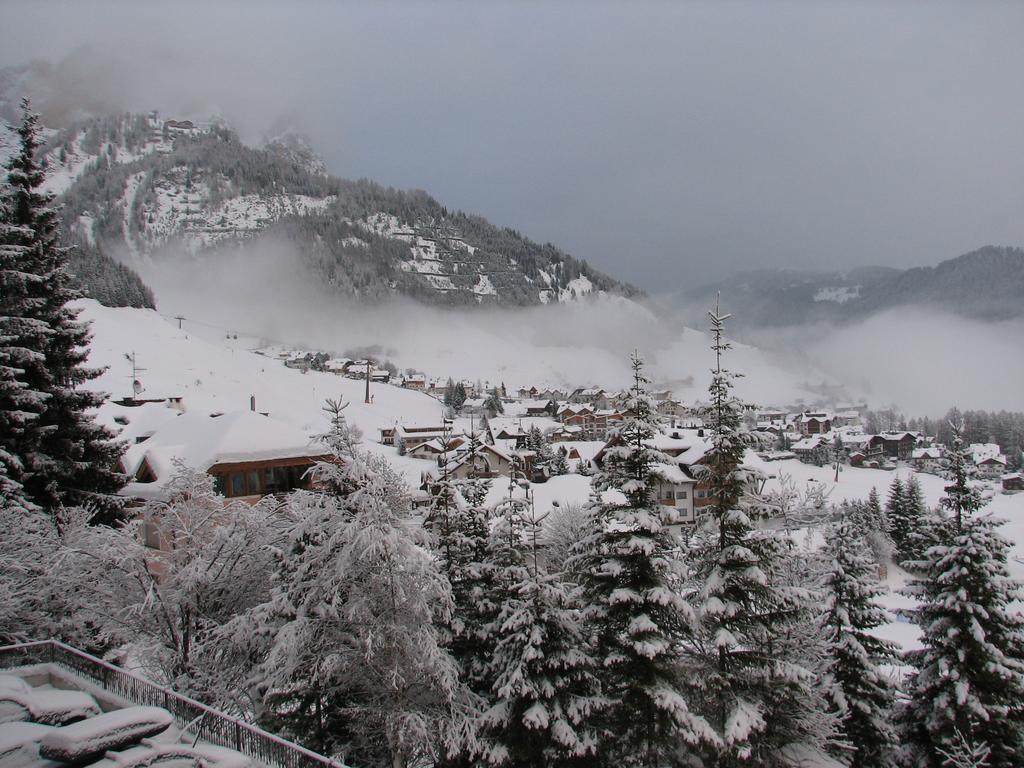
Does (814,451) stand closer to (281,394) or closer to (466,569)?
(281,394)

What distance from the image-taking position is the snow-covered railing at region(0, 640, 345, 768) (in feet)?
29.0

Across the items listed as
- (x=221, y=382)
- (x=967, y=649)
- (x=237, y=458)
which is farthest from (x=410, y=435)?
(x=967, y=649)

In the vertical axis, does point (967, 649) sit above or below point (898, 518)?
above

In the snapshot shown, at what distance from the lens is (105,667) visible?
1093 centimetres

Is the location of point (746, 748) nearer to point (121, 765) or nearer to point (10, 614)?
point (121, 765)

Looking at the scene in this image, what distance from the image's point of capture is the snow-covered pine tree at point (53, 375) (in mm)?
18781

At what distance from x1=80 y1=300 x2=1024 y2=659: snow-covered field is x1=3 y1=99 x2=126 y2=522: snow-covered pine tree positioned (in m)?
31.0

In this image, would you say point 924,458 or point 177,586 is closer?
point 177,586

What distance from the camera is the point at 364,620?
11.6 metres

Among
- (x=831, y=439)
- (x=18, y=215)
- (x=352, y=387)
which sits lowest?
(x=831, y=439)

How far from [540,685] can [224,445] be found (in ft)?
56.2

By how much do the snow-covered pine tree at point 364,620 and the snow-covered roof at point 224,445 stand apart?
37.4ft

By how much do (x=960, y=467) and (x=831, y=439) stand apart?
132258 mm

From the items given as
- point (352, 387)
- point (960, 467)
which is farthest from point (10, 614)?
point (352, 387)
